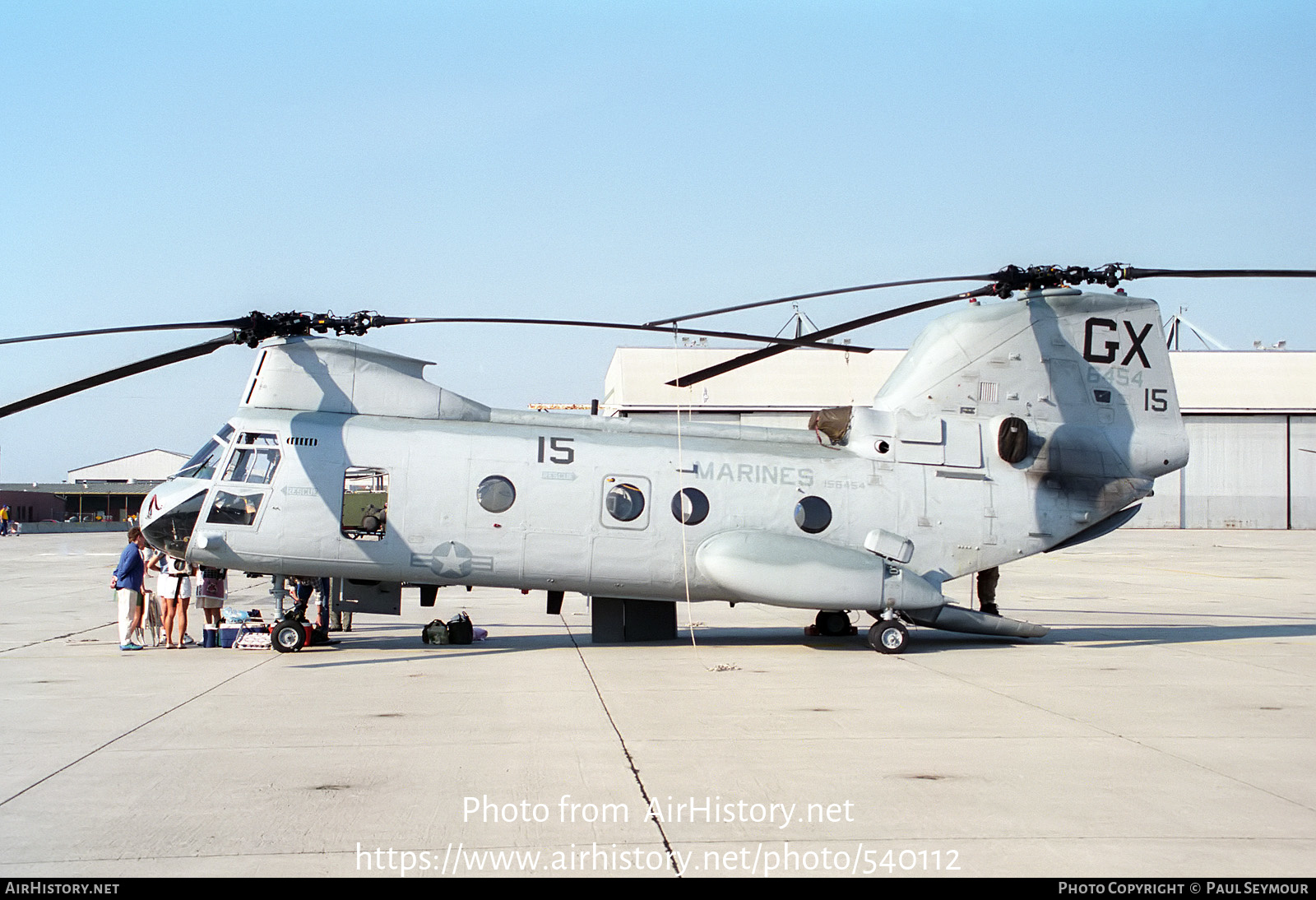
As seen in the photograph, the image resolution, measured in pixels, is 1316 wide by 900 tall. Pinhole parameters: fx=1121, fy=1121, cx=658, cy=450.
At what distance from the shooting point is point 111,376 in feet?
40.8

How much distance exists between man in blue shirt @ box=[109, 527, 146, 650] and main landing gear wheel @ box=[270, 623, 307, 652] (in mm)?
1972

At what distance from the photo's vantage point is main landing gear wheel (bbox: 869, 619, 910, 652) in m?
14.1

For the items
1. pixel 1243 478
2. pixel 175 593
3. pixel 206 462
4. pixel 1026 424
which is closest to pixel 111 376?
pixel 206 462

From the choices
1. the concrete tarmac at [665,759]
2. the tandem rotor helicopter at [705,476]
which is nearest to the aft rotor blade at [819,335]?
the tandem rotor helicopter at [705,476]

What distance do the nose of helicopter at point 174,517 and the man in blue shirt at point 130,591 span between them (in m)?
0.69

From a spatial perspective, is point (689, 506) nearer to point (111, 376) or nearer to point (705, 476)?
point (705, 476)

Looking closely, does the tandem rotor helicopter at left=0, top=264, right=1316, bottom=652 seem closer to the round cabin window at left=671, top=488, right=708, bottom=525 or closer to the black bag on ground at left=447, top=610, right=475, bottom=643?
the round cabin window at left=671, top=488, right=708, bottom=525

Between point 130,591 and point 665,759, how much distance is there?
951cm

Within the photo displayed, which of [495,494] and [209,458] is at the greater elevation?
[209,458]

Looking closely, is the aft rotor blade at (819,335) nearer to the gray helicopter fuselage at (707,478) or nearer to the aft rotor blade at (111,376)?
the gray helicopter fuselage at (707,478)

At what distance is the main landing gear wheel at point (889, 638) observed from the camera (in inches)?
554

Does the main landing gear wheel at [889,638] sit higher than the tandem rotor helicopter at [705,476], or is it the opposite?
the tandem rotor helicopter at [705,476]

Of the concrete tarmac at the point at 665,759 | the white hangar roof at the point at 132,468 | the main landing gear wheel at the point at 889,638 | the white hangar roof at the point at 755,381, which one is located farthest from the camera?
the white hangar roof at the point at 132,468

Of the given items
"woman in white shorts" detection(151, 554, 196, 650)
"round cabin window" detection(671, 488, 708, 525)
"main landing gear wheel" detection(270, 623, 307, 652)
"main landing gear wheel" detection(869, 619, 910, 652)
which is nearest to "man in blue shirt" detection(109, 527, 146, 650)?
"woman in white shorts" detection(151, 554, 196, 650)
